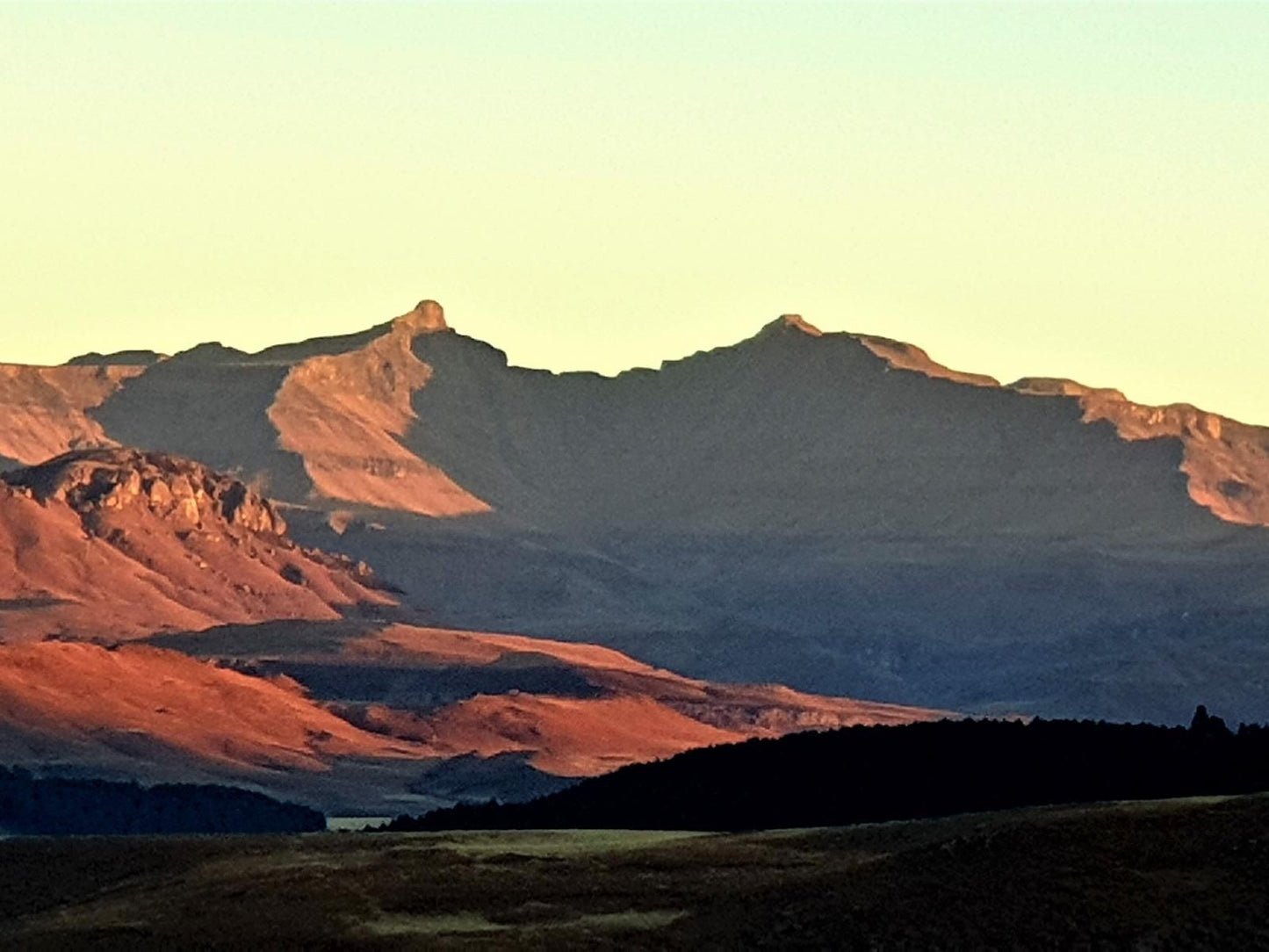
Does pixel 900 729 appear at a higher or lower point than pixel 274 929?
higher

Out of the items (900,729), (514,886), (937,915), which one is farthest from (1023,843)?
(900,729)

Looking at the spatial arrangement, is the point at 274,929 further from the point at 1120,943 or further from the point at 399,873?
A: the point at 1120,943

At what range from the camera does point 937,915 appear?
10188 cm

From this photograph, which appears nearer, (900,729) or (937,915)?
(937,915)

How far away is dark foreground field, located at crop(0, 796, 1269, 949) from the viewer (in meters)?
101

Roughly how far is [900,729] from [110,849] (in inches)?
1571

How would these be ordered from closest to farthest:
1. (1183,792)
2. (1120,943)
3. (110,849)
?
(1120,943) < (110,849) < (1183,792)

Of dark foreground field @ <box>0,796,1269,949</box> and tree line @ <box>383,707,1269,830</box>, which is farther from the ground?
tree line @ <box>383,707,1269,830</box>

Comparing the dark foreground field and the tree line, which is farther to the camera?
the tree line

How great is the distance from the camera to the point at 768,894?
347 ft

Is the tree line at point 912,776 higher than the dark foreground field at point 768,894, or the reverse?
the tree line at point 912,776

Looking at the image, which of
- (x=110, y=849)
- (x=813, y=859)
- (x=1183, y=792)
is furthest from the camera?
(x=1183, y=792)

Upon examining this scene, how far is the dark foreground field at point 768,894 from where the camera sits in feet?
330

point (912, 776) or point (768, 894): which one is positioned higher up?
point (912, 776)
